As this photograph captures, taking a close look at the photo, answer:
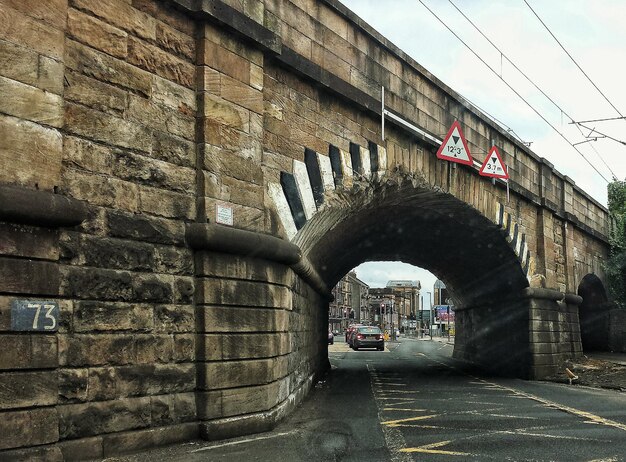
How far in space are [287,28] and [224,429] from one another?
5822 millimetres

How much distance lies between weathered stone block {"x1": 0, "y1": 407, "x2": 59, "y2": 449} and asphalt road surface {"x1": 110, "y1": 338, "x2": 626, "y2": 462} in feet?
3.13

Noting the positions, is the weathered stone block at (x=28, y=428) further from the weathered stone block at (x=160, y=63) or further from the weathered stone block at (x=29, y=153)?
the weathered stone block at (x=160, y=63)

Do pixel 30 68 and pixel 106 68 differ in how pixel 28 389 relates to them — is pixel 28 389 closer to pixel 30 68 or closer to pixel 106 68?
pixel 30 68

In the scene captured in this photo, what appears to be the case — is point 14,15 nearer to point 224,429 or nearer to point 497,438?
point 224,429

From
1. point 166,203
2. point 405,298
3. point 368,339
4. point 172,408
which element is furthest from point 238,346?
point 405,298

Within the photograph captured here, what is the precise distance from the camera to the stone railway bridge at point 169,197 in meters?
5.48

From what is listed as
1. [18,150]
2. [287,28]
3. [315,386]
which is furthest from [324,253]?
[18,150]

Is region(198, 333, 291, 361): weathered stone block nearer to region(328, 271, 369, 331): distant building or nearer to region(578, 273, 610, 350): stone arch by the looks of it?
region(578, 273, 610, 350): stone arch

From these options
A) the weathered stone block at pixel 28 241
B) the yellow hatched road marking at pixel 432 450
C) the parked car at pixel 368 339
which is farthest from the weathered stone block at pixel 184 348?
the parked car at pixel 368 339

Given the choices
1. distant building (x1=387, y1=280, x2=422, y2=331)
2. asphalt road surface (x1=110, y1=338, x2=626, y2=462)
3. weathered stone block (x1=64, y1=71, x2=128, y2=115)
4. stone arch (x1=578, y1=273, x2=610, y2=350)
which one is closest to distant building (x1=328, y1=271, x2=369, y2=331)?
distant building (x1=387, y1=280, x2=422, y2=331)

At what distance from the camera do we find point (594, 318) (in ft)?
94.6

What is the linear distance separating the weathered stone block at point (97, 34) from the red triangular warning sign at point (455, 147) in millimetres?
7908

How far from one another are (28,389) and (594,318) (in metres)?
28.4

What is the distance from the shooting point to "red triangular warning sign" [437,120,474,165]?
515 inches
